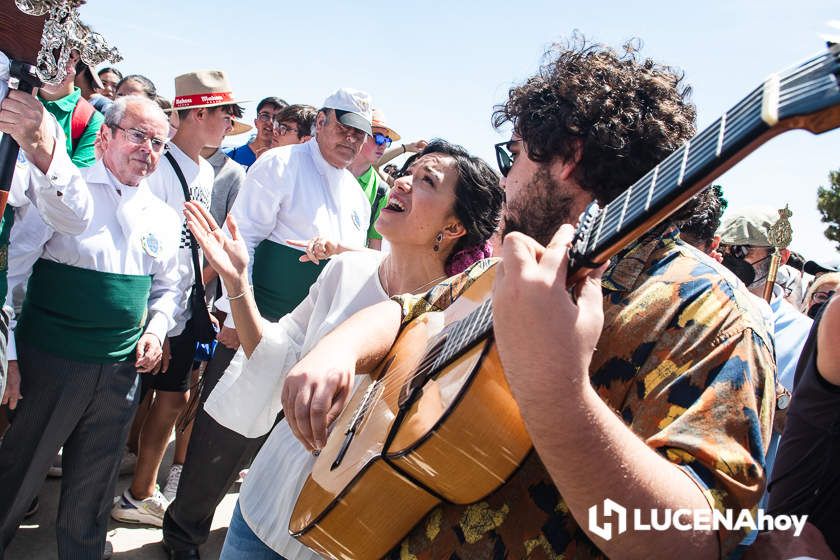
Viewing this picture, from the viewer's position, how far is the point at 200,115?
4.46 m

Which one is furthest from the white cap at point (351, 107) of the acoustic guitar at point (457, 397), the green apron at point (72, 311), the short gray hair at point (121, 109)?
the acoustic guitar at point (457, 397)

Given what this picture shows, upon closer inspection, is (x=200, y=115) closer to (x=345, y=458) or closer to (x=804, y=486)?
(x=345, y=458)

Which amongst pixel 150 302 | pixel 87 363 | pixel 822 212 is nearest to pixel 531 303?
pixel 87 363

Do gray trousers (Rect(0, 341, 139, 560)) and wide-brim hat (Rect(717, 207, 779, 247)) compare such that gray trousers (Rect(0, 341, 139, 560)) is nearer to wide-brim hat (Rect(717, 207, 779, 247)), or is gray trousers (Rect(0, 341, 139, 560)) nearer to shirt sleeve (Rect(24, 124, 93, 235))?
shirt sleeve (Rect(24, 124, 93, 235))

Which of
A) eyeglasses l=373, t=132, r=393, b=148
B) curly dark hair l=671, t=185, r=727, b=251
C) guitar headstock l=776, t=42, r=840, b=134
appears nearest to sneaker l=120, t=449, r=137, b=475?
eyeglasses l=373, t=132, r=393, b=148

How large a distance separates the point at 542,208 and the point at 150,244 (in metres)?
2.30

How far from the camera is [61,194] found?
100 inches

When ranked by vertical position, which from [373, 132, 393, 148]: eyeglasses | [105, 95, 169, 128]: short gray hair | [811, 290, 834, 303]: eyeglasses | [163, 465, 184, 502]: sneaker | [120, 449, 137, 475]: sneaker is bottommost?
[120, 449, 137, 475]: sneaker

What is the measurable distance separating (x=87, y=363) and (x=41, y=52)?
59.8 inches

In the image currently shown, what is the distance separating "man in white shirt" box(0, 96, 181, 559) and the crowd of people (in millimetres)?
10

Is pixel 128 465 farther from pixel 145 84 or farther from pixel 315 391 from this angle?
pixel 315 391

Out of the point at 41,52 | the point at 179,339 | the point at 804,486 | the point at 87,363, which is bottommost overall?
the point at 179,339

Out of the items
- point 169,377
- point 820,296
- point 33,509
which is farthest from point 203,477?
point 820,296

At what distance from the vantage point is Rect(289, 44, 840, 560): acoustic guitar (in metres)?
0.82
